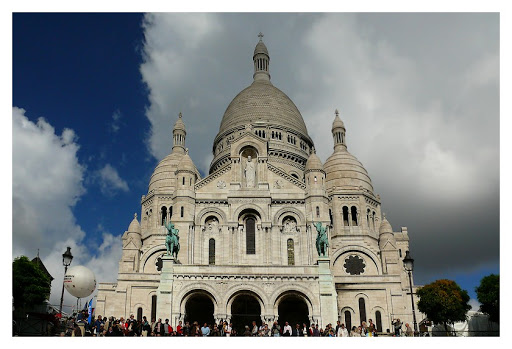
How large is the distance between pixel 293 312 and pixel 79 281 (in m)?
18.5

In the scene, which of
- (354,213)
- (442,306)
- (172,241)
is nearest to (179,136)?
(354,213)

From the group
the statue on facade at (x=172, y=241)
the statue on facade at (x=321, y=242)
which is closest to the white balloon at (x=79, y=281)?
the statue on facade at (x=172, y=241)

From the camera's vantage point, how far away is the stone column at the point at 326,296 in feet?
129

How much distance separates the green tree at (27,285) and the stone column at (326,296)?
826 inches

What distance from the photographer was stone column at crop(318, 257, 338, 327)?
39219mm

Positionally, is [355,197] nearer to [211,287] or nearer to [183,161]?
[183,161]

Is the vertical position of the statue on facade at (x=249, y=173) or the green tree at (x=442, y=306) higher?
the statue on facade at (x=249, y=173)

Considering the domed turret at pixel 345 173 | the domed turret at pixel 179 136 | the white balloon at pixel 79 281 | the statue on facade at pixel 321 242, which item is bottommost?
the white balloon at pixel 79 281

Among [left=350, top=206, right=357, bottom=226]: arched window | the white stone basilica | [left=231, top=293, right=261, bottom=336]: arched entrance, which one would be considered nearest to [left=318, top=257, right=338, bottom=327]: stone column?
the white stone basilica

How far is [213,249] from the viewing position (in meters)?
46.8

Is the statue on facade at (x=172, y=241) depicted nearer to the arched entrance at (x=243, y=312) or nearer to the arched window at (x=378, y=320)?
the arched entrance at (x=243, y=312)

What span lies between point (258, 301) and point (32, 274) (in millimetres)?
18635

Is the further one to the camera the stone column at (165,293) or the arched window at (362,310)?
the arched window at (362,310)

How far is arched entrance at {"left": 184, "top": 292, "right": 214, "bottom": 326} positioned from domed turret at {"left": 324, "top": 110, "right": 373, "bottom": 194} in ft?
71.4
